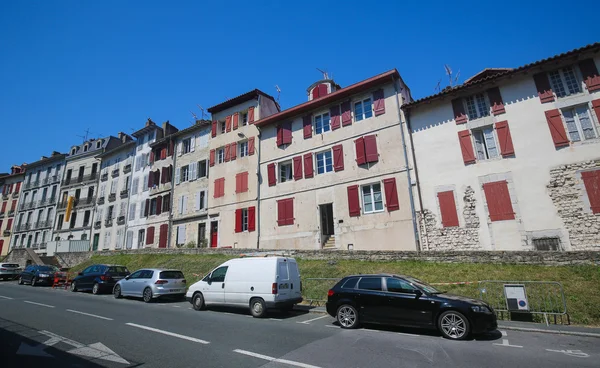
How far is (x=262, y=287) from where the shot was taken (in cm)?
1002

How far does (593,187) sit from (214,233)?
2373 centimetres

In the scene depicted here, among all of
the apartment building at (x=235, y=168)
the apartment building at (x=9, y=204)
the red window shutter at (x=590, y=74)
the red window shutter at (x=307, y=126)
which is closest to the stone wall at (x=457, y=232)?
the red window shutter at (x=590, y=74)

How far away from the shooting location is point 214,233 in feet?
82.0

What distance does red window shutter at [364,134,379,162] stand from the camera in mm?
18375

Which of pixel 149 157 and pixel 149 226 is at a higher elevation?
pixel 149 157

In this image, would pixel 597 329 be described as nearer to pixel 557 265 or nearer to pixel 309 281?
pixel 557 265

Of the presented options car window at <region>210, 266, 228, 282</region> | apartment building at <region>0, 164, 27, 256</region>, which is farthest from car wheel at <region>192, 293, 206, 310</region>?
apartment building at <region>0, 164, 27, 256</region>

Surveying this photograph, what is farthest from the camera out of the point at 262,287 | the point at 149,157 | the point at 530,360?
the point at 149,157

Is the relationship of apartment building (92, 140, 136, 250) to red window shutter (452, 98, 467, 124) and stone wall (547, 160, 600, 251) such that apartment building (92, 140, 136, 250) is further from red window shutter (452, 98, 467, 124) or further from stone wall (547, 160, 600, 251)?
stone wall (547, 160, 600, 251)

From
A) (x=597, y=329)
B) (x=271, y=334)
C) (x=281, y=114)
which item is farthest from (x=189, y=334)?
(x=281, y=114)

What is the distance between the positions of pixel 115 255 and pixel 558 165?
32.4m

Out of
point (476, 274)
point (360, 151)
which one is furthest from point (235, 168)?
point (476, 274)

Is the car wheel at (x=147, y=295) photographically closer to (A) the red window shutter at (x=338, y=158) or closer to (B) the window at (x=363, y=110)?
(A) the red window shutter at (x=338, y=158)

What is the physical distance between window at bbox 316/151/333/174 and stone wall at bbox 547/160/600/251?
11.7 m
